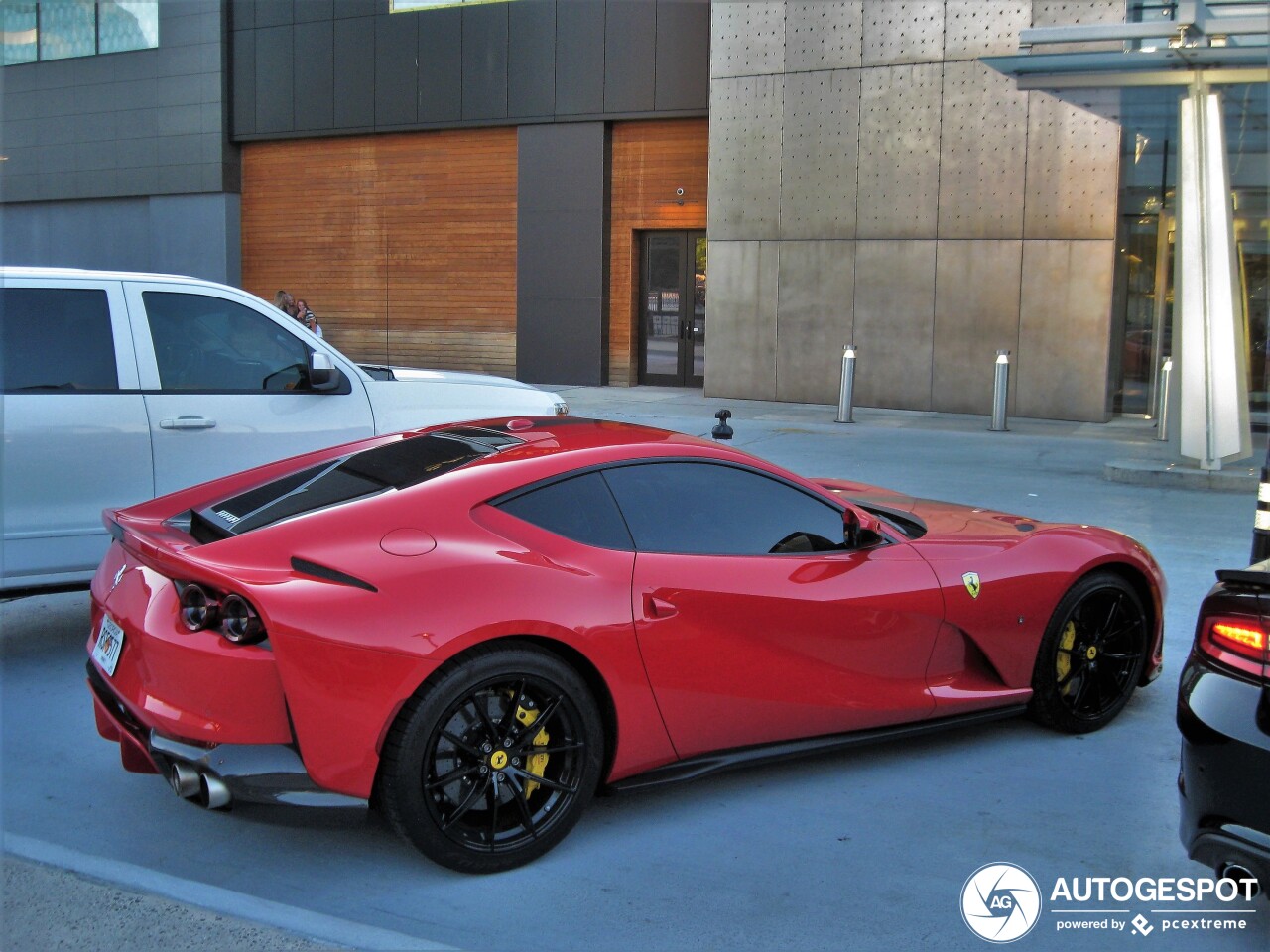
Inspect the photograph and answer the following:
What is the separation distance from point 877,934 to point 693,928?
0.54 metres

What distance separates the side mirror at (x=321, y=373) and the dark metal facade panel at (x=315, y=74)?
2003 cm

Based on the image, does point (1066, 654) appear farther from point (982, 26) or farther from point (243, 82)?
point (243, 82)

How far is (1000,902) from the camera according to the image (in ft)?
12.4

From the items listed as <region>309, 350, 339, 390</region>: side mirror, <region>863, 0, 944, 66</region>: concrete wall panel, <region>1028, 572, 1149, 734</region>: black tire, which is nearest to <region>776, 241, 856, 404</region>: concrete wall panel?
<region>863, 0, 944, 66</region>: concrete wall panel

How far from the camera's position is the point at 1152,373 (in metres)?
18.6

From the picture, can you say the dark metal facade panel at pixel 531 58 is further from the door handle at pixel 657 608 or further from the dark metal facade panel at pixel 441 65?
the door handle at pixel 657 608

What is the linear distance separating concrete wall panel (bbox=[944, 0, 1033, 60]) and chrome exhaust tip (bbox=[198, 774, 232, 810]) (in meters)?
17.0

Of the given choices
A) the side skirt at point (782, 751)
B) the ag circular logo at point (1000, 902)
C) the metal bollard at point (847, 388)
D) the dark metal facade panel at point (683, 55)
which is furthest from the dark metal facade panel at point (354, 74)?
the ag circular logo at point (1000, 902)

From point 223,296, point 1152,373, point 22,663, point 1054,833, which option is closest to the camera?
point 1054,833

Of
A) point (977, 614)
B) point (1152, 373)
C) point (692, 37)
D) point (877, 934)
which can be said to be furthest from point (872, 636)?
point (692, 37)

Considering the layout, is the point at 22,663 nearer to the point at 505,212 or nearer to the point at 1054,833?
the point at 1054,833

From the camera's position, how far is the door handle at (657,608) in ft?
13.4

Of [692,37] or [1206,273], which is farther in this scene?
[692,37]

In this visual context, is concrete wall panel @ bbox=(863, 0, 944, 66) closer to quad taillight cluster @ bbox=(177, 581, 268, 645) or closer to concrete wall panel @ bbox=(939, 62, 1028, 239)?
concrete wall panel @ bbox=(939, 62, 1028, 239)
